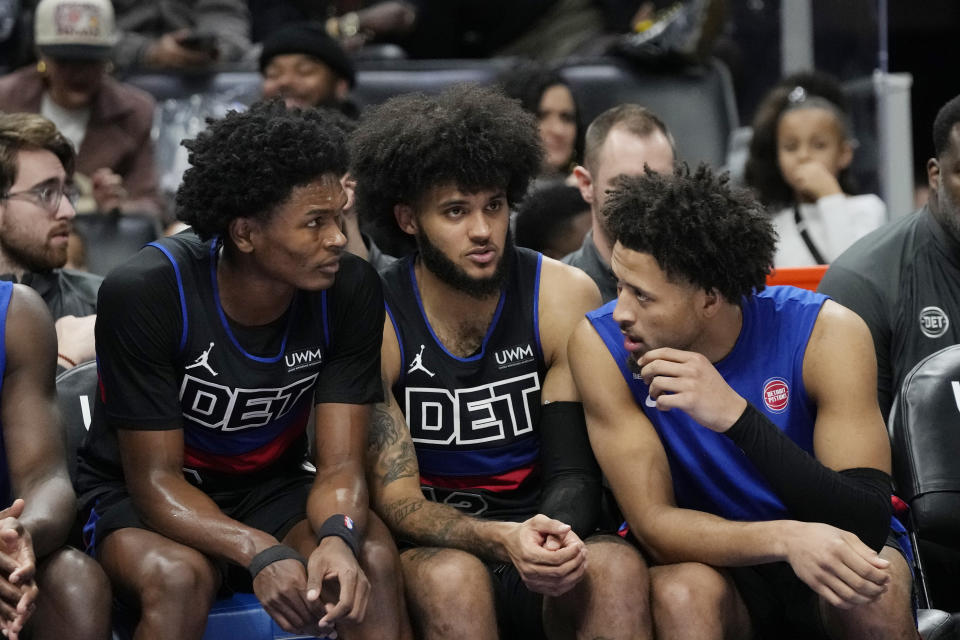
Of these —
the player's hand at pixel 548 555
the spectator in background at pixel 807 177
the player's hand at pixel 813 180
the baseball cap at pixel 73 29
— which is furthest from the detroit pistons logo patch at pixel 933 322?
the baseball cap at pixel 73 29

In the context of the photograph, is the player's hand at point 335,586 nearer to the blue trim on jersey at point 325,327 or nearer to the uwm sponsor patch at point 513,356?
the blue trim on jersey at point 325,327

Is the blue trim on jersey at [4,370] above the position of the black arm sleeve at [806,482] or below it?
above

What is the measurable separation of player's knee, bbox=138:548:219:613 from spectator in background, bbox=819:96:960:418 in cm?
199

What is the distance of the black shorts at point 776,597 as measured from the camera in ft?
10.1

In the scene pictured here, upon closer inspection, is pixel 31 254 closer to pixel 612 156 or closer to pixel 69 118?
pixel 612 156

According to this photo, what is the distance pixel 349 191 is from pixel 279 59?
5.72 ft

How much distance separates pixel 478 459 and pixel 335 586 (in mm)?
625

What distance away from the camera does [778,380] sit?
3.14 meters

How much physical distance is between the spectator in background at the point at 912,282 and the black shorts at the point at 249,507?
1680 mm

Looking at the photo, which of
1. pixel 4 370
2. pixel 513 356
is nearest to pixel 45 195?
pixel 4 370

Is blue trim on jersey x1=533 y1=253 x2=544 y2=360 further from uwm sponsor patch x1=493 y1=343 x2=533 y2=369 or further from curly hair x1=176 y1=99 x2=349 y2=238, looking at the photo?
curly hair x1=176 y1=99 x2=349 y2=238

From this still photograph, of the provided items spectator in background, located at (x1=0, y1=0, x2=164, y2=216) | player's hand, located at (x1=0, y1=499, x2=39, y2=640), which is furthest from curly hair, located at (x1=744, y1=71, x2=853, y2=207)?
player's hand, located at (x1=0, y1=499, x2=39, y2=640)

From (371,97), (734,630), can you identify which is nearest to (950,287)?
(734,630)

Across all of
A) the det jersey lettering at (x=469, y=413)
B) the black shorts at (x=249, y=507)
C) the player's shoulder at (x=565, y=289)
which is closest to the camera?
the black shorts at (x=249, y=507)
